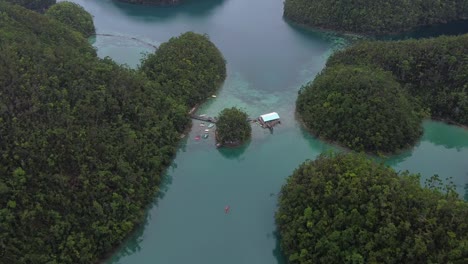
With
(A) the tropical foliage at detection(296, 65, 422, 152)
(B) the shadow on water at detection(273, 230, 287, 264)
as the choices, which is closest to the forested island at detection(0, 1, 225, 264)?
(B) the shadow on water at detection(273, 230, 287, 264)

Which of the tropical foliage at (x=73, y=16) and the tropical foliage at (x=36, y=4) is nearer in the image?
the tropical foliage at (x=73, y=16)

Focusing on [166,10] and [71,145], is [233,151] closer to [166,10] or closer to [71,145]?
[71,145]

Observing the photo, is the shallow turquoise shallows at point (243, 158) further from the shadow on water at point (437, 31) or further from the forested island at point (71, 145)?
the shadow on water at point (437, 31)

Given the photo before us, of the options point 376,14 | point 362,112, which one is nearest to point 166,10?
point 376,14

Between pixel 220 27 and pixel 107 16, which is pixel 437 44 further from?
pixel 107 16

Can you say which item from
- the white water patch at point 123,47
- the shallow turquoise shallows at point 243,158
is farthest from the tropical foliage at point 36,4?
the white water patch at point 123,47

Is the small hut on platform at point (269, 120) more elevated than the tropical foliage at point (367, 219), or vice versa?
the tropical foliage at point (367, 219)

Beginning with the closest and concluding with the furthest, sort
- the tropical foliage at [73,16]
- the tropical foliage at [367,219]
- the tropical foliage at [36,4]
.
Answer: the tropical foliage at [367,219]
the tropical foliage at [73,16]
the tropical foliage at [36,4]
